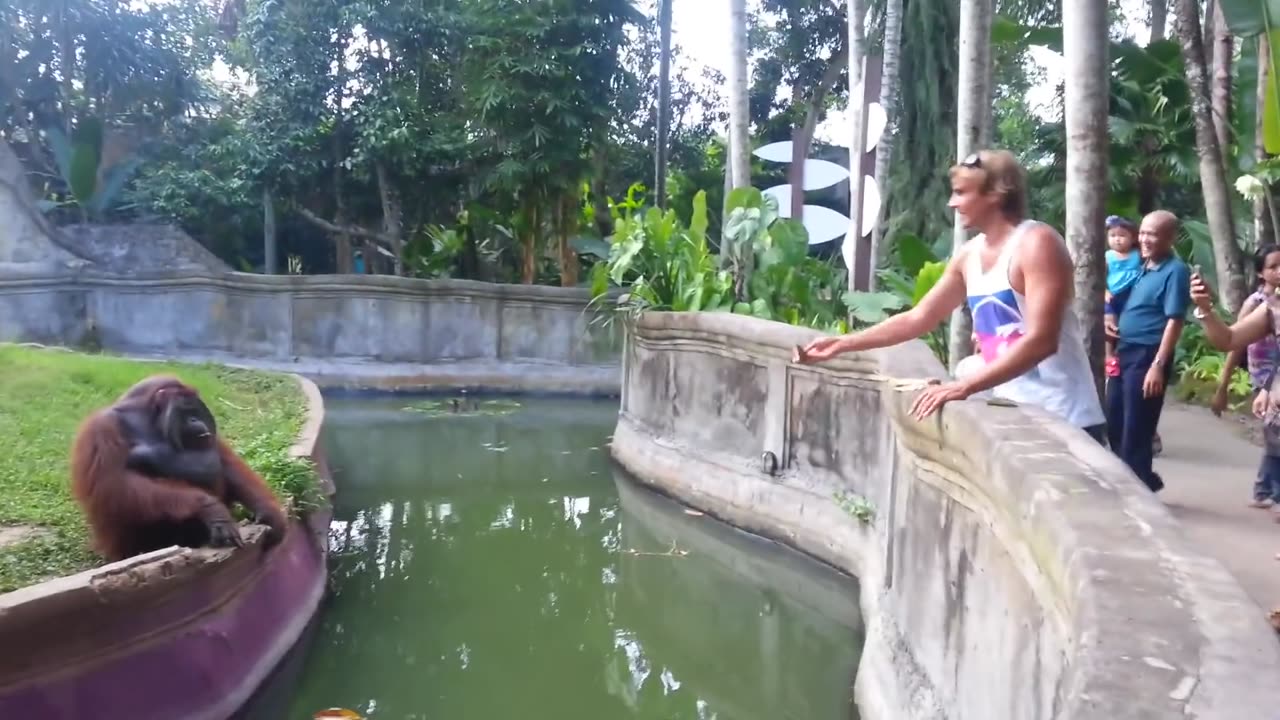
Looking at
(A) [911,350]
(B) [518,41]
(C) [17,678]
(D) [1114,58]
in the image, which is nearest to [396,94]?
(B) [518,41]

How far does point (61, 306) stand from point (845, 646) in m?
12.2

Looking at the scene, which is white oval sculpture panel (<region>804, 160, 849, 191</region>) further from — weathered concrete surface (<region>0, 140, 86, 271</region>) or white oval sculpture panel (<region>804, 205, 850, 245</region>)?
weathered concrete surface (<region>0, 140, 86, 271</region>)

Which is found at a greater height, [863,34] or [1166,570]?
[863,34]

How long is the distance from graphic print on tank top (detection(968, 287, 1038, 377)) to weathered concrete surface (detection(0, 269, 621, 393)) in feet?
35.0

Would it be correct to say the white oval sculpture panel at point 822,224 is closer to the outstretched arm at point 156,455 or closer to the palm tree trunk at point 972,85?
the palm tree trunk at point 972,85

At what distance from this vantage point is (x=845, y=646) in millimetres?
5648

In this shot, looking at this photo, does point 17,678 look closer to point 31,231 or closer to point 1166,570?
point 1166,570

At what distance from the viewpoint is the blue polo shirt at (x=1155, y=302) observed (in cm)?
490

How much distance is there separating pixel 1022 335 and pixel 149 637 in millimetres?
3216

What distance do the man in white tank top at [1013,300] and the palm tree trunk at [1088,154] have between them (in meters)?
1.31

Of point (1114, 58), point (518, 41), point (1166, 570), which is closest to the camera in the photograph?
point (1166, 570)

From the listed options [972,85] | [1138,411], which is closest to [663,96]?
[972,85]

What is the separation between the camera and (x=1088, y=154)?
471 cm

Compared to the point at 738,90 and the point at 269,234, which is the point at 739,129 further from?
the point at 269,234
